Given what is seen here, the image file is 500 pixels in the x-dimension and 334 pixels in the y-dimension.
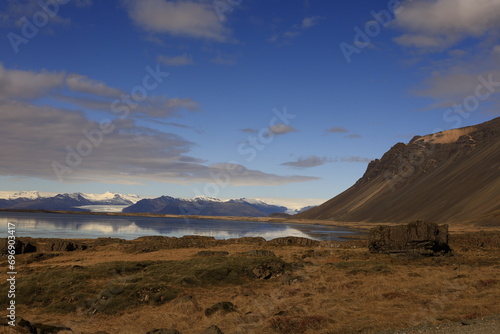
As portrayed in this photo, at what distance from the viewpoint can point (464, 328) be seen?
736 inches

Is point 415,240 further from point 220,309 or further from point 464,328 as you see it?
point 220,309

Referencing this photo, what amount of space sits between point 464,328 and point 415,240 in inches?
1333

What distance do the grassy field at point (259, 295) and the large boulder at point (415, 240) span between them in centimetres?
304

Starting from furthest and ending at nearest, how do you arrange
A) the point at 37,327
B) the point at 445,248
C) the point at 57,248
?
the point at 57,248, the point at 445,248, the point at 37,327

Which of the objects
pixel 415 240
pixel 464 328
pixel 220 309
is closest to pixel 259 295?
pixel 220 309

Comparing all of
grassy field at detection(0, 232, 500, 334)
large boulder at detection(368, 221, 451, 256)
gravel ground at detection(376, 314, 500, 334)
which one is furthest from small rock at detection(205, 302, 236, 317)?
large boulder at detection(368, 221, 451, 256)

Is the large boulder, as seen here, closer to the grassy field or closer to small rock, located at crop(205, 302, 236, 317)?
the grassy field

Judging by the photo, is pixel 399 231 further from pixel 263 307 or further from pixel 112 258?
pixel 112 258

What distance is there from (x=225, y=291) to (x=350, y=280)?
11.7 metres

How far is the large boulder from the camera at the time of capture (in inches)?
1972

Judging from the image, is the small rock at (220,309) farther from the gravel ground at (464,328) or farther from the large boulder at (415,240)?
the large boulder at (415,240)

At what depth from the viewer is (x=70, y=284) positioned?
111 feet

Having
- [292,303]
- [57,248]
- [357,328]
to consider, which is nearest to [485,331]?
[357,328]

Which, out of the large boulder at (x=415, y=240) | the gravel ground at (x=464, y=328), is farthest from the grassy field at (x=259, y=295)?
the large boulder at (x=415, y=240)
